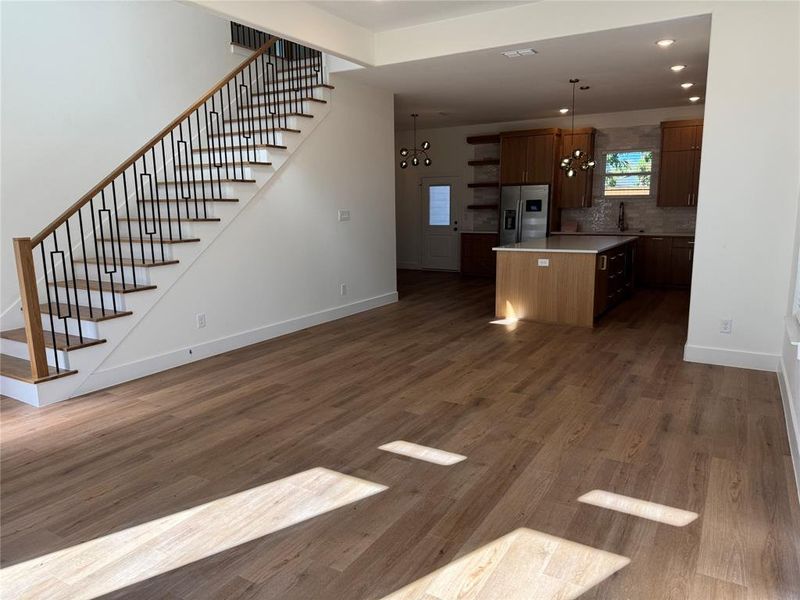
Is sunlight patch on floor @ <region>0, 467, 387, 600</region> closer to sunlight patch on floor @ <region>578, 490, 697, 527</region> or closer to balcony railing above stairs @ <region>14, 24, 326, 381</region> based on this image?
sunlight patch on floor @ <region>578, 490, 697, 527</region>

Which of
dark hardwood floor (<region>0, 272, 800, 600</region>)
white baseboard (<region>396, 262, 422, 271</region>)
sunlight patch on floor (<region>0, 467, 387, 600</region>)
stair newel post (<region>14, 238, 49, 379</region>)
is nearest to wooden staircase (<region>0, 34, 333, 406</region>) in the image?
stair newel post (<region>14, 238, 49, 379</region>)

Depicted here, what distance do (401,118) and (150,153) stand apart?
4668 mm

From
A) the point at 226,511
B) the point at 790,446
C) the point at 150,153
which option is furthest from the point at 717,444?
the point at 150,153

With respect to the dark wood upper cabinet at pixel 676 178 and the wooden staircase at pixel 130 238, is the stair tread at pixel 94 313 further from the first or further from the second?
the dark wood upper cabinet at pixel 676 178

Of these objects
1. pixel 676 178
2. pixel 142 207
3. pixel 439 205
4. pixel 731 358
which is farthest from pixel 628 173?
pixel 142 207

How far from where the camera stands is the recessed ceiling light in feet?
16.3

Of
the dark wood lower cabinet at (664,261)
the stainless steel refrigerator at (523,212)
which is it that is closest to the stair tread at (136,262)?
the stainless steel refrigerator at (523,212)

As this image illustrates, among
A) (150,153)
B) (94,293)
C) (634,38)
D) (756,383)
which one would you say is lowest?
(756,383)

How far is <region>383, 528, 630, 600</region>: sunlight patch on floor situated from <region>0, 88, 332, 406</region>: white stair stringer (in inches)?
126

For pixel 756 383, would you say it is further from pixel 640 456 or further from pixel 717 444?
pixel 640 456

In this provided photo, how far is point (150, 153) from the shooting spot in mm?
5648

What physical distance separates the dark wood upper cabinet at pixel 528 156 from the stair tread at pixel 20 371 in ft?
24.6

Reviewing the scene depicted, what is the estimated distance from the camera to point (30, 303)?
3.69 metres

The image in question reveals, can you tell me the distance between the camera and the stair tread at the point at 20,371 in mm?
3789
